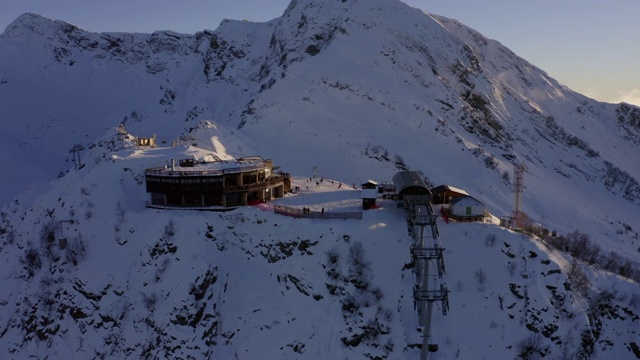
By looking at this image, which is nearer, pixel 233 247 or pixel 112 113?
pixel 233 247

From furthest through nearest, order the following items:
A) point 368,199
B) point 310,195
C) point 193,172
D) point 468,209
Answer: point 310,195, point 193,172, point 368,199, point 468,209

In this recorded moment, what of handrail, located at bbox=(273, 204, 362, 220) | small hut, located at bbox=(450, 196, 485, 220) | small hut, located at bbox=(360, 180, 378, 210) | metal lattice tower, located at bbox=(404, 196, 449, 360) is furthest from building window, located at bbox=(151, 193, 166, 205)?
small hut, located at bbox=(450, 196, 485, 220)

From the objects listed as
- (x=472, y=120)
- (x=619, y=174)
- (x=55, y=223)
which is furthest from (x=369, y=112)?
(x=619, y=174)

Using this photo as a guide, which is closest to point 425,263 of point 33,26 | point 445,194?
point 445,194

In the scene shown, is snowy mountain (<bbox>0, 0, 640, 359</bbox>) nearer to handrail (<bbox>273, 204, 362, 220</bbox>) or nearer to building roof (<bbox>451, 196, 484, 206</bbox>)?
handrail (<bbox>273, 204, 362, 220</bbox>)

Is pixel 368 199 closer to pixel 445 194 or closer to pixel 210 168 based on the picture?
pixel 445 194

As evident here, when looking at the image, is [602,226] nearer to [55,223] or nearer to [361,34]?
[361,34]
